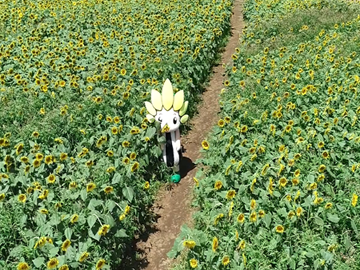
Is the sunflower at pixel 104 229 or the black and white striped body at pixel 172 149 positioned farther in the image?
the black and white striped body at pixel 172 149

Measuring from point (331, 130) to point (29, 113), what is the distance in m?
5.00

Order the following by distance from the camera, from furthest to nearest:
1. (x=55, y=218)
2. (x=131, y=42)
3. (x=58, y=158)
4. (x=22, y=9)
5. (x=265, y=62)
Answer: (x=22, y=9) < (x=131, y=42) < (x=265, y=62) < (x=58, y=158) < (x=55, y=218)

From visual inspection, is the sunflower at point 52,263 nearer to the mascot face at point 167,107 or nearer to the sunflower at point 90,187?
the sunflower at point 90,187

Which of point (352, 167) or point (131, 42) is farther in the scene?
point (131, 42)

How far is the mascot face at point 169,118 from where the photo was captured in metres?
6.03

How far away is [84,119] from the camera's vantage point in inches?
251

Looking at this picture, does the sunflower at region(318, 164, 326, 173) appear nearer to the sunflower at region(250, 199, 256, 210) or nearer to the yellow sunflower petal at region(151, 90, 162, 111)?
the sunflower at region(250, 199, 256, 210)

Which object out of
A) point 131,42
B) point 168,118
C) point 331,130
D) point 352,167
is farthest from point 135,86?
point 352,167

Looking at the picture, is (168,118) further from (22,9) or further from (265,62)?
(22,9)

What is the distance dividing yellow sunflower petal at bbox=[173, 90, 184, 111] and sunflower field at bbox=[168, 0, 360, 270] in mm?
689

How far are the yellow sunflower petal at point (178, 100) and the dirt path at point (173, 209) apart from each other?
1265mm

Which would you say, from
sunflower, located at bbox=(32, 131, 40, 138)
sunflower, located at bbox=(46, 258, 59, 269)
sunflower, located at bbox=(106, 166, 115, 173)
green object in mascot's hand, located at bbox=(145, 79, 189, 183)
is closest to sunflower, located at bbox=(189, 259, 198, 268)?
sunflower, located at bbox=(46, 258, 59, 269)

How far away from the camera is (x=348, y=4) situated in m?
12.5

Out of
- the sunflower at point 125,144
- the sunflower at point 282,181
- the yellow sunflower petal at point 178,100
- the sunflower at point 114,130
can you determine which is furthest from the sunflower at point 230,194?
the sunflower at point 114,130
